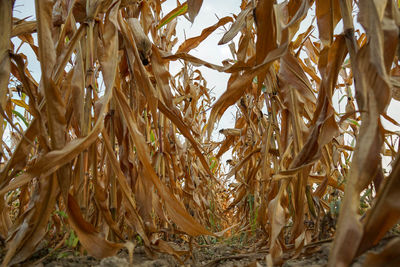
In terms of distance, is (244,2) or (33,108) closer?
(33,108)

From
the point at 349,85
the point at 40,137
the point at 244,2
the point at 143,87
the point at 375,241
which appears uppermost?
the point at 244,2

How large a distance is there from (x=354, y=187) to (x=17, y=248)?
1.41 feet

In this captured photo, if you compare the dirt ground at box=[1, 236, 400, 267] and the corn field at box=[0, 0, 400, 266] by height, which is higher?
the corn field at box=[0, 0, 400, 266]

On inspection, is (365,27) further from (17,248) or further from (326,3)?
(17,248)

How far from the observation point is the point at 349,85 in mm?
1349

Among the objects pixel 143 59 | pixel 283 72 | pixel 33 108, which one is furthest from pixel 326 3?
pixel 33 108

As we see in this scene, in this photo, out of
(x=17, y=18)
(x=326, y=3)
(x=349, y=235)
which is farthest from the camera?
(x=17, y=18)

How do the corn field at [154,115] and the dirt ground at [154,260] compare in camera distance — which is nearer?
the corn field at [154,115]

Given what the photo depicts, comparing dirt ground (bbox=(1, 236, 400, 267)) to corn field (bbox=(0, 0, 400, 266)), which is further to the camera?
dirt ground (bbox=(1, 236, 400, 267))

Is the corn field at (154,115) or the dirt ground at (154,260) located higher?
the corn field at (154,115)

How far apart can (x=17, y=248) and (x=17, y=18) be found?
438 mm

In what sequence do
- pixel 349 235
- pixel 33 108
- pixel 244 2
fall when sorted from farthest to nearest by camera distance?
1. pixel 244 2
2. pixel 33 108
3. pixel 349 235

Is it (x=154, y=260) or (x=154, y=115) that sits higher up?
(x=154, y=115)

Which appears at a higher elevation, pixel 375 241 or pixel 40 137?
pixel 40 137
